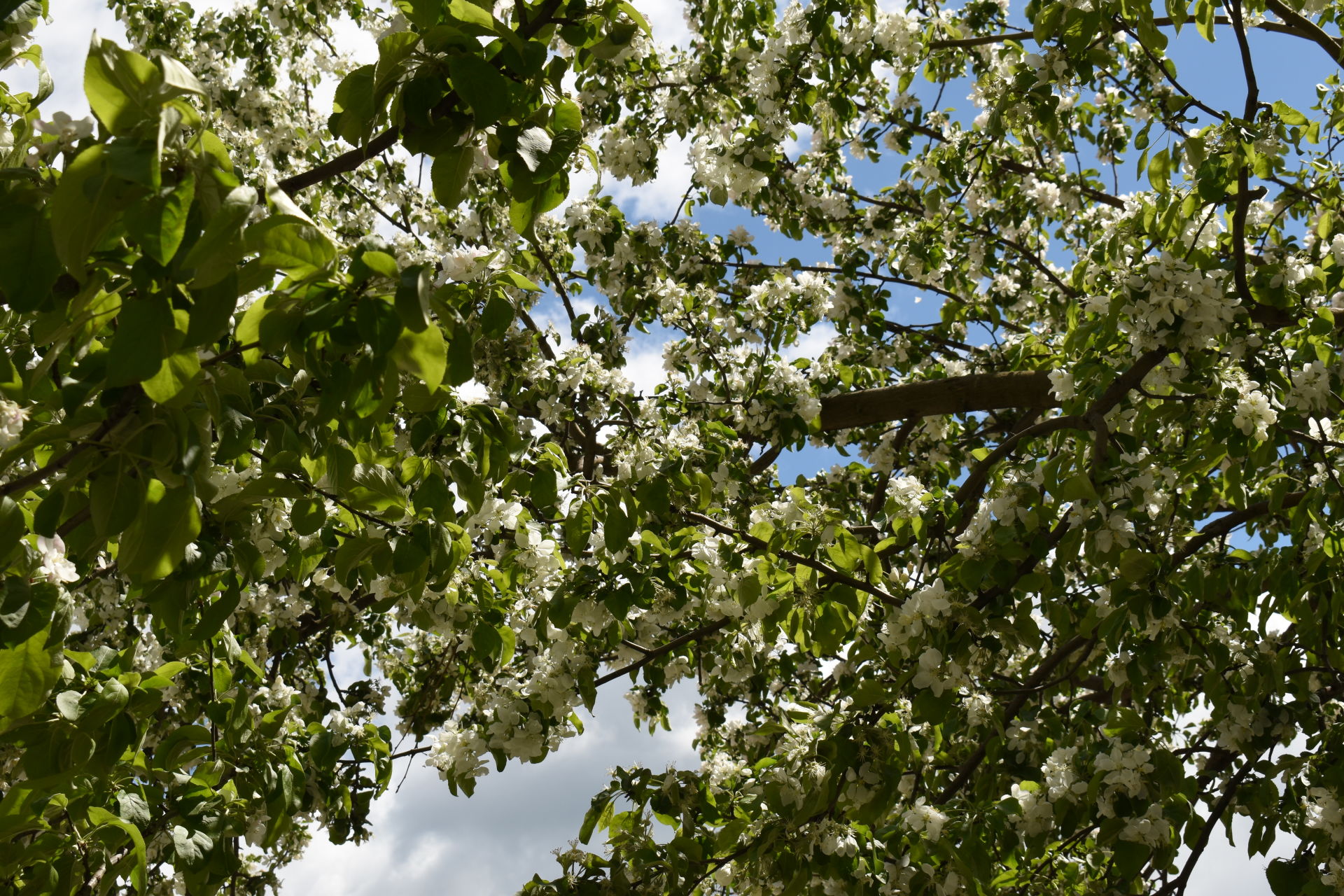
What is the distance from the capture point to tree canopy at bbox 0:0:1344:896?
1.37m

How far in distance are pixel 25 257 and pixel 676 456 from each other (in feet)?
6.35

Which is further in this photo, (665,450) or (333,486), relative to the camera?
(665,450)

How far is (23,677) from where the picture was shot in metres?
1.54

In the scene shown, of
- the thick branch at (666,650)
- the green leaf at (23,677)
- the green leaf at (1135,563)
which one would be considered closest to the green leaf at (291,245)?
the green leaf at (23,677)

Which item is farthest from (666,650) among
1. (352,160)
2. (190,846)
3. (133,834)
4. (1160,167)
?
(352,160)

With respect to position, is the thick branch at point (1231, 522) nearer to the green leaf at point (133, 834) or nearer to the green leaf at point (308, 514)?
the green leaf at point (308, 514)

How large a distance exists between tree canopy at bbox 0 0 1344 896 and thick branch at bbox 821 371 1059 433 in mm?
18

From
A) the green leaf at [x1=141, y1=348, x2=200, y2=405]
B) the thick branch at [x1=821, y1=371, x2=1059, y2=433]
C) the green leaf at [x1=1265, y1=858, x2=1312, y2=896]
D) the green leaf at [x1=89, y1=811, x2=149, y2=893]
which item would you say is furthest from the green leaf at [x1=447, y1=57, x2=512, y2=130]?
the thick branch at [x1=821, y1=371, x2=1059, y2=433]

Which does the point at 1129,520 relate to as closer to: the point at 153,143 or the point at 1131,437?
the point at 1131,437

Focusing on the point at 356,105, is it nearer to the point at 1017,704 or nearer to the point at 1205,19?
the point at 1205,19

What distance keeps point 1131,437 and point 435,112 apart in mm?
1955

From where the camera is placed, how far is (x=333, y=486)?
1.66 meters

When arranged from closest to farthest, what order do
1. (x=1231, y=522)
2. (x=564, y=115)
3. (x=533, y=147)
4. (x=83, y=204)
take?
(x=83, y=204) → (x=533, y=147) → (x=564, y=115) → (x=1231, y=522)

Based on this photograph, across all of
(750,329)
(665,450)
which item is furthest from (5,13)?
(750,329)
